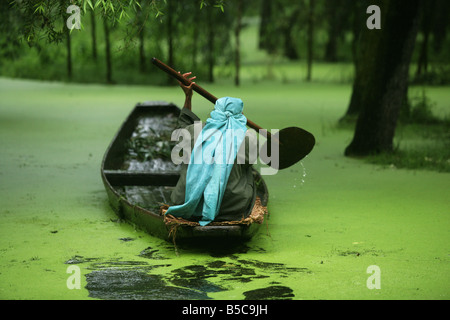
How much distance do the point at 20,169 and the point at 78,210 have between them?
1.75 meters

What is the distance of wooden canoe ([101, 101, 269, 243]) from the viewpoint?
4.30m

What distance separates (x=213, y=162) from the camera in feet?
14.7

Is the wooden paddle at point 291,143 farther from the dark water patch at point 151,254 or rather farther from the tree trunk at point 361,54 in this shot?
the tree trunk at point 361,54

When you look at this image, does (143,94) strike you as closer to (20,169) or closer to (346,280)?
(20,169)

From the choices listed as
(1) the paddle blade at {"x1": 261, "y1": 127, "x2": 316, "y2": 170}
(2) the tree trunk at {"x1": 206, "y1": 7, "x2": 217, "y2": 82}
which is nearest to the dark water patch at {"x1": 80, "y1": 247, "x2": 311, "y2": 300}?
(1) the paddle blade at {"x1": 261, "y1": 127, "x2": 316, "y2": 170}

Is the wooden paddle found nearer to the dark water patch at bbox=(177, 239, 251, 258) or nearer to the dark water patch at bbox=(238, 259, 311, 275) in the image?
the dark water patch at bbox=(177, 239, 251, 258)

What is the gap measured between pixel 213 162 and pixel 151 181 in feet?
5.06

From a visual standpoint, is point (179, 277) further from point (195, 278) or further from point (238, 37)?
point (238, 37)

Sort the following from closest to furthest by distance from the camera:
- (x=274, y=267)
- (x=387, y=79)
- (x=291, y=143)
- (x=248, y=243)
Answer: (x=274, y=267) < (x=248, y=243) < (x=291, y=143) < (x=387, y=79)

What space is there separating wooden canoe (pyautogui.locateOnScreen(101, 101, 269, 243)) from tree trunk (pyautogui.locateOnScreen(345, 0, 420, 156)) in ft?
7.20

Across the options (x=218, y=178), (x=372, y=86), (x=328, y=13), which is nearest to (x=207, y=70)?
(x=328, y=13)

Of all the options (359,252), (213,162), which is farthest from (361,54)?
(213,162)

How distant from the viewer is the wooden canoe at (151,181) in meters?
4.30

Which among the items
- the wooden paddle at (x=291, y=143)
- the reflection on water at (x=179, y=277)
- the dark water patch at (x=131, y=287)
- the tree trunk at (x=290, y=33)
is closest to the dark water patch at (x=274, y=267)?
the reflection on water at (x=179, y=277)
